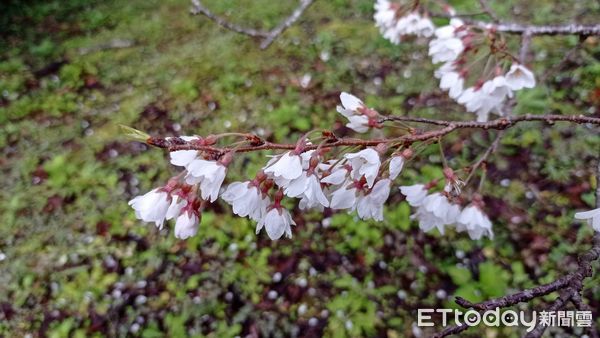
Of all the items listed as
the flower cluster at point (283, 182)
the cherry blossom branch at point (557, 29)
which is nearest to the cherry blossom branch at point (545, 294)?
the flower cluster at point (283, 182)

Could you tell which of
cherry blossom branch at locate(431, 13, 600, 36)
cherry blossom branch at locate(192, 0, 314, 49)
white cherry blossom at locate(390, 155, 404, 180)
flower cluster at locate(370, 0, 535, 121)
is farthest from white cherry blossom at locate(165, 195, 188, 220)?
cherry blossom branch at locate(192, 0, 314, 49)

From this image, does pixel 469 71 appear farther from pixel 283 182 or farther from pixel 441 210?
pixel 283 182

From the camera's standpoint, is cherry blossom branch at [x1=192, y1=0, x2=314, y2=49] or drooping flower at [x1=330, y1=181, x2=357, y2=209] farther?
cherry blossom branch at [x1=192, y1=0, x2=314, y2=49]

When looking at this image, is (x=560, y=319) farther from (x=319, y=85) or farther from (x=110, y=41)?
(x=110, y=41)

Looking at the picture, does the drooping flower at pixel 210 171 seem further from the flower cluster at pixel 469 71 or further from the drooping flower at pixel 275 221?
the flower cluster at pixel 469 71

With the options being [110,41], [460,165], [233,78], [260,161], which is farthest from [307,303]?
[110,41]

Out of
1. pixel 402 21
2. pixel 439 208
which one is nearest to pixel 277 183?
pixel 439 208

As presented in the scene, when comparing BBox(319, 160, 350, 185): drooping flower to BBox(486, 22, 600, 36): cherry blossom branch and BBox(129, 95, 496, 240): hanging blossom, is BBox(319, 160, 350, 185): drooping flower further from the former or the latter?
BBox(486, 22, 600, 36): cherry blossom branch

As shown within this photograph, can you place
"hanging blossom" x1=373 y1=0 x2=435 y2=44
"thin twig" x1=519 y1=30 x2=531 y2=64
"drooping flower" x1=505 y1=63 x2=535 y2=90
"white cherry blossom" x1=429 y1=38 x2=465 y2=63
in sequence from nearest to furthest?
"drooping flower" x1=505 y1=63 x2=535 y2=90, "white cherry blossom" x1=429 y1=38 x2=465 y2=63, "thin twig" x1=519 y1=30 x2=531 y2=64, "hanging blossom" x1=373 y1=0 x2=435 y2=44
